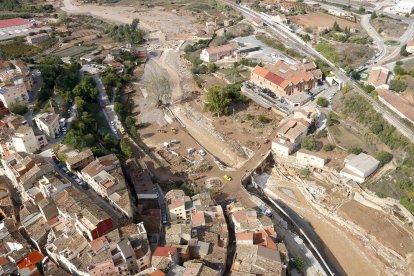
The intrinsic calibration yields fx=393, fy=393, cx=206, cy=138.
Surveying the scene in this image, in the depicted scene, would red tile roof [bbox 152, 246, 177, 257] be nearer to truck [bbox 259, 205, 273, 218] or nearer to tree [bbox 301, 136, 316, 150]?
truck [bbox 259, 205, 273, 218]

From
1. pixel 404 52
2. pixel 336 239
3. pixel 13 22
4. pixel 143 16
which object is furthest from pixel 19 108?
pixel 143 16

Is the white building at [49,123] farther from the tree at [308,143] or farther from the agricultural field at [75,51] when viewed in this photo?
the agricultural field at [75,51]

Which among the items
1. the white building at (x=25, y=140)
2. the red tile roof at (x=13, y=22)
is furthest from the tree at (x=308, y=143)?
the red tile roof at (x=13, y=22)

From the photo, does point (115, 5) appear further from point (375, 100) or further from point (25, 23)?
point (375, 100)

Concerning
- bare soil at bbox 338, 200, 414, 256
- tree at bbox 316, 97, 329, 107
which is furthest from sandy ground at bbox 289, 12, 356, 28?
bare soil at bbox 338, 200, 414, 256

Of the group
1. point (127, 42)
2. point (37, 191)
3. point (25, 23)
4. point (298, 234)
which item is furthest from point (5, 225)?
point (25, 23)
